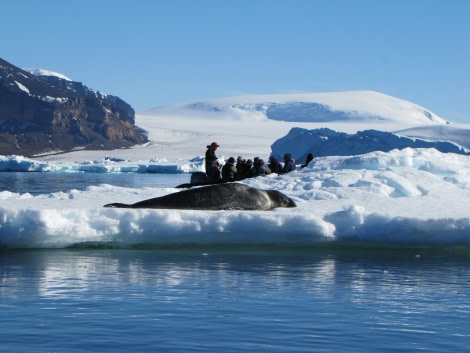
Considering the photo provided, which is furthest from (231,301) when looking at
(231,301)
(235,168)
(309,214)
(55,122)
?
(55,122)

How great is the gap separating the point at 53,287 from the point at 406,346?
2678 millimetres

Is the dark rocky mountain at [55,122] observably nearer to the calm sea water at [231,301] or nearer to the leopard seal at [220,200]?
the leopard seal at [220,200]

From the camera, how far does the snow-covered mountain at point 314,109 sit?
138 meters

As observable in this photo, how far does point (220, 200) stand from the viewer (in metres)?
9.55

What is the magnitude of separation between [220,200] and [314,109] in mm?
135797

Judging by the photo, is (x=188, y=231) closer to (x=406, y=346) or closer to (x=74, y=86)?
(x=406, y=346)

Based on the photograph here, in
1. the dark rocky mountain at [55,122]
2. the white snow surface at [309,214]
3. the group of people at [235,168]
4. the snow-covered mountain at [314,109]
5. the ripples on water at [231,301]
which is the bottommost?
the ripples on water at [231,301]

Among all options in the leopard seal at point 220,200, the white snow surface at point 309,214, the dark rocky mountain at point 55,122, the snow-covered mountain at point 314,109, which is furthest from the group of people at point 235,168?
the snow-covered mountain at point 314,109

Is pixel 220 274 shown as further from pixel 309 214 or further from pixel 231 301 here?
pixel 309 214

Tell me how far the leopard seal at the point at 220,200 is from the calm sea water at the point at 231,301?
4.95ft

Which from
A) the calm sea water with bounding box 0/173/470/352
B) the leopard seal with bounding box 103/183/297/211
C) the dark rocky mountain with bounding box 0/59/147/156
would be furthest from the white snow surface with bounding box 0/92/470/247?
the dark rocky mountain with bounding box 0/59/147/156

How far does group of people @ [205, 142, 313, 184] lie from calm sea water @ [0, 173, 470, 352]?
17.2 ft

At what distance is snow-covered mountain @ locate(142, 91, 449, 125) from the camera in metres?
138

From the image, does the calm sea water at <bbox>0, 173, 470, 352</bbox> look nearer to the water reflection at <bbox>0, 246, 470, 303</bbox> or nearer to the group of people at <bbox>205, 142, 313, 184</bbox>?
the water reflection at <bbox>0, 246, 470, 303</bbox>
